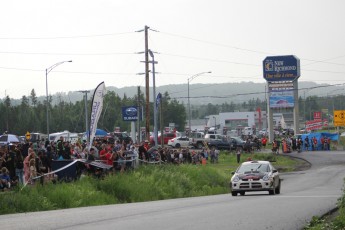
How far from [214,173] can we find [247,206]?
20590mm

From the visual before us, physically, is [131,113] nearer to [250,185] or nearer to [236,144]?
[236,144]

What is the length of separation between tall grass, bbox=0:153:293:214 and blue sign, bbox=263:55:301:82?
49.0 m

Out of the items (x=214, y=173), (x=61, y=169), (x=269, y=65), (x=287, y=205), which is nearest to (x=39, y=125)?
(x=269, y=65)

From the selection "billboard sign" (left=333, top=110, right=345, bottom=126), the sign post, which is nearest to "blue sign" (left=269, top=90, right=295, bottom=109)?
the sign post

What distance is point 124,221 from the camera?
16.2 metres

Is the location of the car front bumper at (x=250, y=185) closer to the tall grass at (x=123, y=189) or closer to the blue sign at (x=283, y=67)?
the tall grass at (x=123, y=189)

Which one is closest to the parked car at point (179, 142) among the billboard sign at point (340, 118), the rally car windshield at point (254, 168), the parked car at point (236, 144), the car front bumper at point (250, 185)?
the parked car at point (236, 144)

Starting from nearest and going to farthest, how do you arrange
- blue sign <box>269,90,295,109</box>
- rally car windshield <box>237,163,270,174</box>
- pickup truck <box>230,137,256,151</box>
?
rally car windshield <box>237,163,270,174</box>
pickup truck <box>230,137,256,151</box>
blue sign <box>269,90,295,109</box>

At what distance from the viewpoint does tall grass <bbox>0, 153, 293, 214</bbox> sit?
23484mm

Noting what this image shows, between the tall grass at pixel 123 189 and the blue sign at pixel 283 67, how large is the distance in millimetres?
48969

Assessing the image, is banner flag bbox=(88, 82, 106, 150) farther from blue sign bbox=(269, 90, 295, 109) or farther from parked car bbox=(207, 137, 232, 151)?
blue sign bbox=(269, 90, 295, 109)

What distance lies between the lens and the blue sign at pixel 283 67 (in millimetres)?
90938

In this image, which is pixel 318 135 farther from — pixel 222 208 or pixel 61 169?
pixel 222 208

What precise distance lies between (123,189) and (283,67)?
6436 cm
